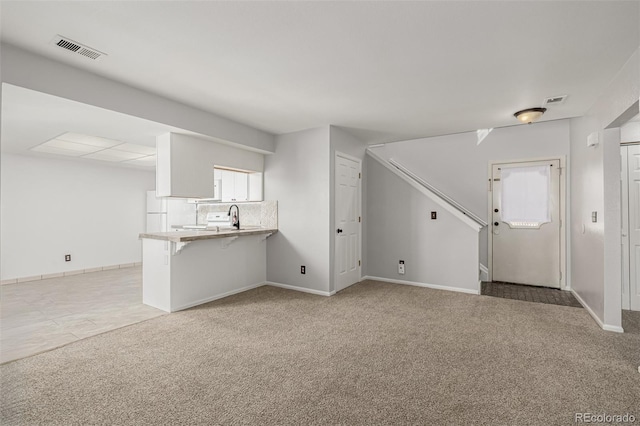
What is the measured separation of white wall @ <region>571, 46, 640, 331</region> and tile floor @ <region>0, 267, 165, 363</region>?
5064 mm

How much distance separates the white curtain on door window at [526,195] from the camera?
16.8 feet

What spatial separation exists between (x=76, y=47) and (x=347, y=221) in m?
3.82

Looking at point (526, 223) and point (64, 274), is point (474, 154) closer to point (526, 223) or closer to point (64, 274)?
point (526, 223)

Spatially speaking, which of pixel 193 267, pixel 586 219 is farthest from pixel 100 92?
pixel 586 219

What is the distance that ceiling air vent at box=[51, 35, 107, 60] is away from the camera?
89.4 inches

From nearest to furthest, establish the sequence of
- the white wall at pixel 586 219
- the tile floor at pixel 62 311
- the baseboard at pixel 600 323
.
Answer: the tile floor at pixel 62 311
the baseboard at pixel 600 323
the white wall at pixel 586 219

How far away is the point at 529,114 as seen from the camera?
12.7ft

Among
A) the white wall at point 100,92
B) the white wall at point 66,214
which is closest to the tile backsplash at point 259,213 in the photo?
the white wall at point 100,92

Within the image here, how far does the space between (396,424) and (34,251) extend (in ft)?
22.9

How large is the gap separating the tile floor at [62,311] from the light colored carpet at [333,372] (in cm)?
33

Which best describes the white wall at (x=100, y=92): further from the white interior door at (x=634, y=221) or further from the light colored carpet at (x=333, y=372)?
the white interior door at (x=634, y=221)

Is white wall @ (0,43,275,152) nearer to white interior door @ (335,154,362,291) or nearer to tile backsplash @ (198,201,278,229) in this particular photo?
tile backsplash @ (198,201,278,229)

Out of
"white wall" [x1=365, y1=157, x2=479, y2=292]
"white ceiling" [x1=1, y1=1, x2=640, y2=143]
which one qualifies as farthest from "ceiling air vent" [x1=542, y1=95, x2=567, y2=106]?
"white wall" [x1=365, y1=157, x2=479, y2=292]

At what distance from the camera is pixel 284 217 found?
16.3 ft
